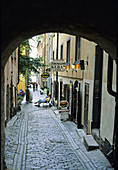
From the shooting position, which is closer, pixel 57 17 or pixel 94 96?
pixel 57 17

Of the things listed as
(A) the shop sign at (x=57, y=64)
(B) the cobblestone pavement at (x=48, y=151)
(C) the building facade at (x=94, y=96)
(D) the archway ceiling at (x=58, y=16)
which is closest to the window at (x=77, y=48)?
(C) the building facade at (x=94, y=96)

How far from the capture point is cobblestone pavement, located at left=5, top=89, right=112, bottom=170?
660 cm

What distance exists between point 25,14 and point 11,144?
614cm

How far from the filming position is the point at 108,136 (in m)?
7.04

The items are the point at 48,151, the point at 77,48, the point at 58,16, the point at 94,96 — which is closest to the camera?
the point at 58,16

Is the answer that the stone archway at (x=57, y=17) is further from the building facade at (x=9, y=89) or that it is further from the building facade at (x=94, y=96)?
the building facade at (x=9, y=89)

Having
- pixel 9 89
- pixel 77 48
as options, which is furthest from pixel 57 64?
pixel 9 89

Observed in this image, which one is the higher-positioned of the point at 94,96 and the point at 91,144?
the point at 94,96

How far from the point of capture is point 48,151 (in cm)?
796

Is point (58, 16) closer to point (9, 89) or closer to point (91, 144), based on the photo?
point (91, 144)

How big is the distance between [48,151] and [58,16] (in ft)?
17.8

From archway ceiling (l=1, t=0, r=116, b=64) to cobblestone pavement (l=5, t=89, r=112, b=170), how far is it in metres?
4.05

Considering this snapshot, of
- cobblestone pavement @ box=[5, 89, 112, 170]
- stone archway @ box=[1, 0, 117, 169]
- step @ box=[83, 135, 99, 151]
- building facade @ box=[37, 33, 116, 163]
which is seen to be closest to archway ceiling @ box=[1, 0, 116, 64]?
stone archway @ box=[1, 0, 117, 169]

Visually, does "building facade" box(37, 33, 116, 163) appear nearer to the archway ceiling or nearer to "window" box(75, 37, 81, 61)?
"window" box(75, 37, 81, 61)
